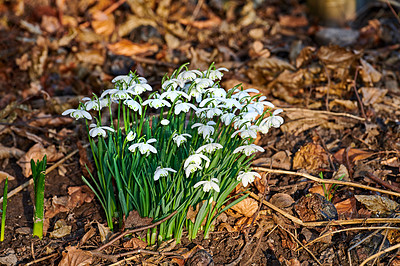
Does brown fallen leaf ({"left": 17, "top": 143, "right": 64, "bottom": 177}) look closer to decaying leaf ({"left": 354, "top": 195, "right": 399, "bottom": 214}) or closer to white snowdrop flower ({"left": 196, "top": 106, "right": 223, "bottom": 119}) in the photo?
white snowdrop flower ({"left": 196, "top": 106, "right": 223, "bottom": 119})

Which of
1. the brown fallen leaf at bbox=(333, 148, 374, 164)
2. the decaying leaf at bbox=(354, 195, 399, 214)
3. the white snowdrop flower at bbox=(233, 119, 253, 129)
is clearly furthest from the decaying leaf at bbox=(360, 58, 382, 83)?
the white snowdrop flower at bbox=(233, 119, 253, 129)

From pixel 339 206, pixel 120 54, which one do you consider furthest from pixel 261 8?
pixel 339 206

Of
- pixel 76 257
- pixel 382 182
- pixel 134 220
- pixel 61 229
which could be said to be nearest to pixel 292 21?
pixel 382 182

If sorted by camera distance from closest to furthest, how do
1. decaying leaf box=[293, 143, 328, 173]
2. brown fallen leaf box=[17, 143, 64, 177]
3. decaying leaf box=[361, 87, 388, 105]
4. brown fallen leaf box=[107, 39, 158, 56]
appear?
decaying leaf box=[293, 143, 328, 173] < brown fallen leaf box=[17, 143, 64, 177] < decaying leaf box=[361, 87, 388, 105] < brown fallen leaf box=[107, 39, 158, 56]

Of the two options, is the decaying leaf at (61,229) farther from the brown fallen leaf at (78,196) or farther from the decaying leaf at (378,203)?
the decaying leaf at (378,203)

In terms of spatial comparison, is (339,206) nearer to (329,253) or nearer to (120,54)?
(329,253)

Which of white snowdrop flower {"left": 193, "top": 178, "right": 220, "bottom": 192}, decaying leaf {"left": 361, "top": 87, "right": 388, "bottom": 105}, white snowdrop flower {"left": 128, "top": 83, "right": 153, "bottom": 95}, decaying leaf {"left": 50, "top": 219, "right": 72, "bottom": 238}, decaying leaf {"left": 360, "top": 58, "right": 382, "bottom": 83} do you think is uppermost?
white snowdrop flower {"left": 128, "top": 83, "right": 153, "bottom": 95}

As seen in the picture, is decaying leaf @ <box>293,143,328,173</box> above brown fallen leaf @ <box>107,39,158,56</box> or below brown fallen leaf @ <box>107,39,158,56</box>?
below
